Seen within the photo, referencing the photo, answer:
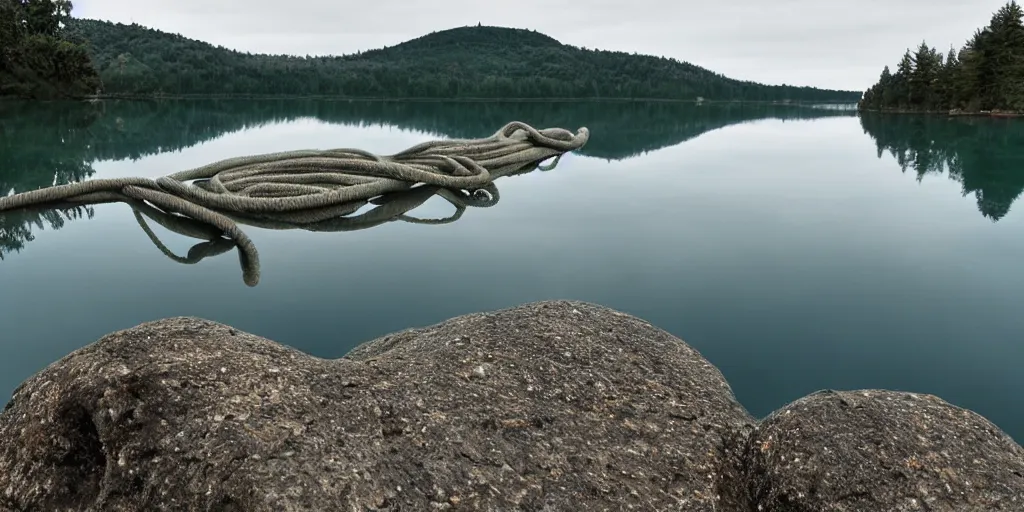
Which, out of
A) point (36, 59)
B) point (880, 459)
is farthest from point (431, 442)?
point (36, 59)

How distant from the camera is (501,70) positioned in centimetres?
5766

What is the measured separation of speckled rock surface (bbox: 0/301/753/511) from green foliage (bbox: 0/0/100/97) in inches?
1138

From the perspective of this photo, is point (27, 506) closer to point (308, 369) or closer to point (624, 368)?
point (308, 369)

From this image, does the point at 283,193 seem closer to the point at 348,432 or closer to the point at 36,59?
the point at 348,432


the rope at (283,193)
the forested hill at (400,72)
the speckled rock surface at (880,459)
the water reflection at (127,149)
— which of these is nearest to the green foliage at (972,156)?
→ the water reflection at (127,149)

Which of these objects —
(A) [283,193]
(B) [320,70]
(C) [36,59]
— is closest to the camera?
(A) [283,193]

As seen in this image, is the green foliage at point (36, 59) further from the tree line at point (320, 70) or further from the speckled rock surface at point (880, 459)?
the speckled rock surface at point (880, 459)

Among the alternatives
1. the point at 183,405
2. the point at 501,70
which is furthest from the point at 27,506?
the point at 501,70

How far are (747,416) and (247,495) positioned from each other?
166cm

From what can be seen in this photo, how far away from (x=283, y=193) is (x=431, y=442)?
337 centimetres

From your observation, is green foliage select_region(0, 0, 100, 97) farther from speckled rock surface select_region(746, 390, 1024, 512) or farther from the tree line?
speckled rock surface select_region(746, 390, 1024, 512)

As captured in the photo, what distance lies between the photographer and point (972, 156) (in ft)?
40.4

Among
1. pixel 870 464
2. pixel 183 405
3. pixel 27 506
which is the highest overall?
pixel 183 405

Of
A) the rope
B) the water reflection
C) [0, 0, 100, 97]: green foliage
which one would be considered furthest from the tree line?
the rope
